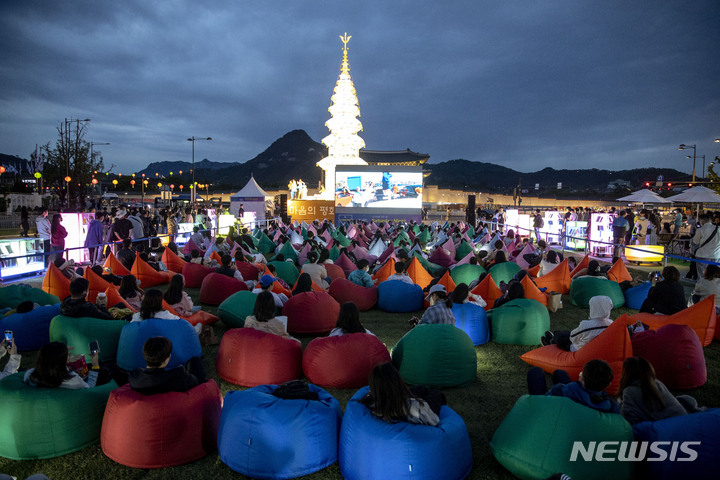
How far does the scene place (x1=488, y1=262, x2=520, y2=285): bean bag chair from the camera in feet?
29.2

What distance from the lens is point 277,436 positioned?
310 cm

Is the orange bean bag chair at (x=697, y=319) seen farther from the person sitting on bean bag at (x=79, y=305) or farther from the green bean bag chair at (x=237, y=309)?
the person sitting on bean bag at (x=79, y=305)

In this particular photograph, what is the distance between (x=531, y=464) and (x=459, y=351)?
5.66 ft

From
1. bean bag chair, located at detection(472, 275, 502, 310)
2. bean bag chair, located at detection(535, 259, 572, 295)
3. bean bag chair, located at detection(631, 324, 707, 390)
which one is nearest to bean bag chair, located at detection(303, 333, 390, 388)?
bean bag chair, located at detection(631, 324, 707, 390)

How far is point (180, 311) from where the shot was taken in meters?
6.12

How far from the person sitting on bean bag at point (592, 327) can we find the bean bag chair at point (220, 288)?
5.25 metres

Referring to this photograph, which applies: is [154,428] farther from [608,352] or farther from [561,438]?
[608,352]

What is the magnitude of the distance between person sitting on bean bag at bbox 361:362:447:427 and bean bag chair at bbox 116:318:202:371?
8.24 feet

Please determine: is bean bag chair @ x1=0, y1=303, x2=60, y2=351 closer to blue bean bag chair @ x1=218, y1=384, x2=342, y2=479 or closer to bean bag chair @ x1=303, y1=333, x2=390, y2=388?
bean bag chair @ x1=303, y1=333, x2=390, y2=388

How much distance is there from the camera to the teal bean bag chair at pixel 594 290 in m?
7.95


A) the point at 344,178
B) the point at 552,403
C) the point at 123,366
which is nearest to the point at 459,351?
the point at 552,403

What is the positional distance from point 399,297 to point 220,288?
3177 millimetres

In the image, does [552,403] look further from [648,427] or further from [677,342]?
[677,342]

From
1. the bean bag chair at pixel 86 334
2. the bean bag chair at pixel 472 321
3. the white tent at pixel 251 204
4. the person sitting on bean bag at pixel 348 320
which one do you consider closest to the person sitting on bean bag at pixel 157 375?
the person sitting on bean bag at pixel 348 320
